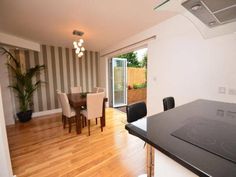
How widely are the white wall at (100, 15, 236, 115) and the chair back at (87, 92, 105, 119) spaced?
3.70ft

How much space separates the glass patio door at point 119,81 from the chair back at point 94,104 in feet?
7.50

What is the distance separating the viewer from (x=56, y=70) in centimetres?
436

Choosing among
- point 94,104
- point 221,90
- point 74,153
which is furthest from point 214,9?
point 74,153

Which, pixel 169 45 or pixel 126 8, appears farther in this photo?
pixel 169 45

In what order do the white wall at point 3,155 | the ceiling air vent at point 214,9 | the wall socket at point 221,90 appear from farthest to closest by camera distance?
the wall socket at point 221,90
the white wall at point 3,155
the ceiling air vent at point 214,9

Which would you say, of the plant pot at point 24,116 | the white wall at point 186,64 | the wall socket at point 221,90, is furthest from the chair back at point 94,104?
the plant pot at point 24,116

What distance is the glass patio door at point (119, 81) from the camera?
506 centimetres

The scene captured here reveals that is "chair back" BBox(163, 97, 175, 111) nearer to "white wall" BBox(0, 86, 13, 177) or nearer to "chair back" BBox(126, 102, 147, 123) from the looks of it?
"chair back" BBox(126, 102, 147, 123)

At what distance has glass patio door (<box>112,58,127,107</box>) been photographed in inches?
199

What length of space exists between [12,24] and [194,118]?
347 cm

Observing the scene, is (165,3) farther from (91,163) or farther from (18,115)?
(18,115)

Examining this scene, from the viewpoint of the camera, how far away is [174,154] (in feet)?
2.00

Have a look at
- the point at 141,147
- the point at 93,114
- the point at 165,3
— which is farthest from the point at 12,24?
the point at 141,147

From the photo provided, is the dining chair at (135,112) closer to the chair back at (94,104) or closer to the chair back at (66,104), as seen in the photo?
the chair back at (94,104)
